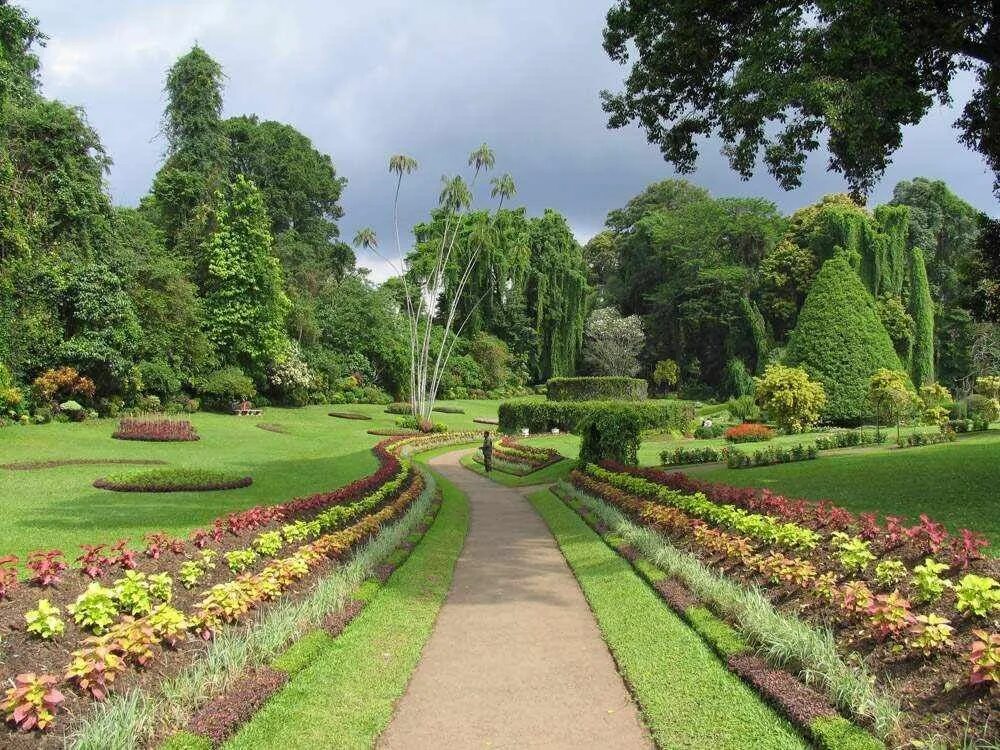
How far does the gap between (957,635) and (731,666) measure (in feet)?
4.58

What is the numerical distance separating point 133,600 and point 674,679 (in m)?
3.76

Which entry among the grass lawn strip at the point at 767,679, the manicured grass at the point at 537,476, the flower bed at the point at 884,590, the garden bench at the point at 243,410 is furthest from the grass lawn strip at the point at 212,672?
the garden bench at the point at 243,410

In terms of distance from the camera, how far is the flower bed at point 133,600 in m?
3.87

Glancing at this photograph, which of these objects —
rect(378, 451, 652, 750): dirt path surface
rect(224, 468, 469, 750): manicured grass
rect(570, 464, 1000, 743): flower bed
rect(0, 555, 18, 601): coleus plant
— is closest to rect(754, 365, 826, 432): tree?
rect(570, 464, 1000, 743): flower bed

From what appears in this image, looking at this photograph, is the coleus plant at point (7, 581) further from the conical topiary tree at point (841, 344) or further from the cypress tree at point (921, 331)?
the cypress tree at point (921, 331)

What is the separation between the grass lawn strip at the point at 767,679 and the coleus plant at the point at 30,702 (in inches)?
153

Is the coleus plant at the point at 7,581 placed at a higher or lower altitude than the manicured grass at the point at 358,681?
higher

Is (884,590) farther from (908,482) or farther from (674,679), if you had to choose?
(908,482)

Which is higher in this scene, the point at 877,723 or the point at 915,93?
the point at 915,93

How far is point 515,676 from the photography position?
5.10 metres

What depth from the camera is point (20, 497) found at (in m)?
11.7

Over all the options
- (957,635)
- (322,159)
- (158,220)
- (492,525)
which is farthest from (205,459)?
(322,159)

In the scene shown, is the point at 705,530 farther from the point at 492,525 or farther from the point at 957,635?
the point at 492,525

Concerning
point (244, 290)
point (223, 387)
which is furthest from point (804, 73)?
point (244, 290)
